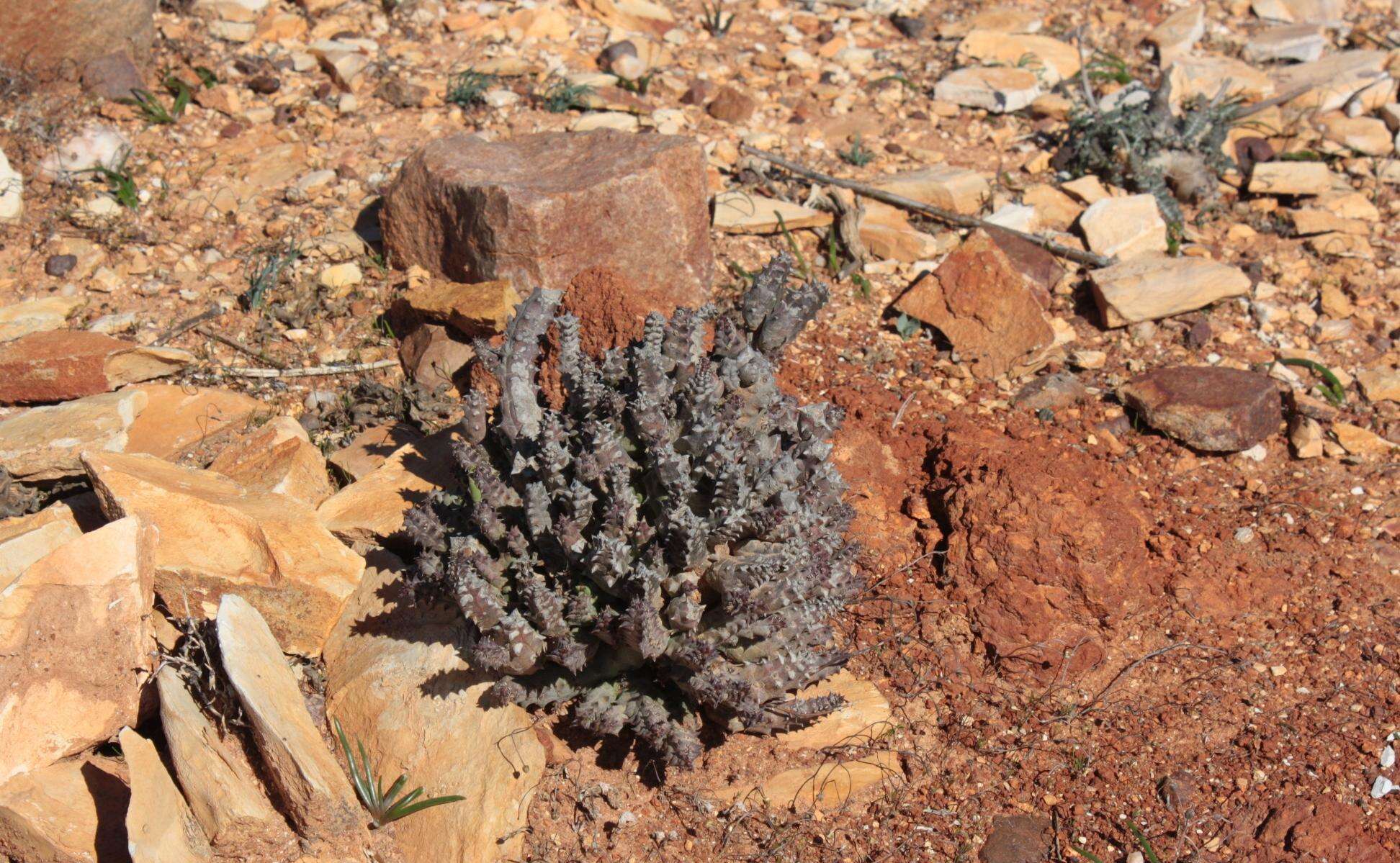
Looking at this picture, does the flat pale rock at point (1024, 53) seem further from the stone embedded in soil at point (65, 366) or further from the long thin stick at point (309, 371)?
the stone embedded in soil at point (65, 366)

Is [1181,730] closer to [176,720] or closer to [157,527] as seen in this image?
[176,720]

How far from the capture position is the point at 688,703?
11.0 feet

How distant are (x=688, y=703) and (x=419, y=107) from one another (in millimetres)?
4075

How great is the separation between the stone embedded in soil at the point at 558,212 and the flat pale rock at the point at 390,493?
881mm

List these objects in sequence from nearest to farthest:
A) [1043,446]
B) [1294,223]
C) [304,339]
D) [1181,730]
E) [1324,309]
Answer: [1181,730] → [1043,446] → [304,339] → [1324,309] → [1294,223]

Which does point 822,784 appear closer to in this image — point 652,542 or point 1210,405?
point 652,542

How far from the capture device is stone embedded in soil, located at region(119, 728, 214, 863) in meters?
2.87

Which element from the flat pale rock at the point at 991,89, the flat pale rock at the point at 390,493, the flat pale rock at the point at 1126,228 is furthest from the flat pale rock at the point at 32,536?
the flat pale rock at the point at 991,89

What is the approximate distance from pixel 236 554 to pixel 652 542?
1.32m

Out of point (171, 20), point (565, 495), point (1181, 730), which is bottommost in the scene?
point (1181, 730)

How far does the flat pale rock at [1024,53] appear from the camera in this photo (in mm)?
6898

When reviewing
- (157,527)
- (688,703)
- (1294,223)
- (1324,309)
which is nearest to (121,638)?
(157,527)

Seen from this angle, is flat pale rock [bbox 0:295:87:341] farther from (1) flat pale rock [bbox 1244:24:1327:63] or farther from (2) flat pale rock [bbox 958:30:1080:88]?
(1) flat pale rock [bbox 1244:24:1327:63]

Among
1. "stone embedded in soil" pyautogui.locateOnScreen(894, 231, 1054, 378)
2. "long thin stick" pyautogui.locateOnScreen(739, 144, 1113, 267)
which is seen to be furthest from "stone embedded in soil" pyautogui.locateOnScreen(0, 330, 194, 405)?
"stone embedded in soil" pyautogui.locateOnScreen(894, 231, 1054, 378)
